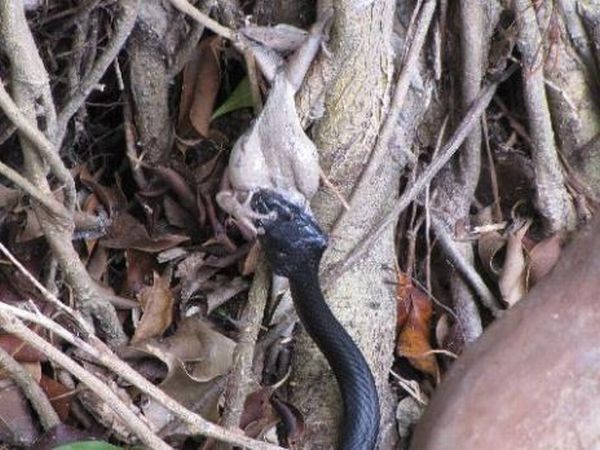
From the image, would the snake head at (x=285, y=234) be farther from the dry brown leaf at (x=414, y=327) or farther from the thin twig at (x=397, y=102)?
the dry brown leaf at (x=414, y=327)

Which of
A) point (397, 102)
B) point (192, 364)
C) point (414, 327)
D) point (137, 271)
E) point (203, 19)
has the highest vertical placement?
point (203, 19)

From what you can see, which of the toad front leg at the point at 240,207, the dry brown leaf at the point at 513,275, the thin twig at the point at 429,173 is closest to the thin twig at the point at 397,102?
the thin twig at the point at 429,173

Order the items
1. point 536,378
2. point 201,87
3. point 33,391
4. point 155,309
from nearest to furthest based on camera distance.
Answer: point 536,378
point 33,391
point 155,309
point 201,87

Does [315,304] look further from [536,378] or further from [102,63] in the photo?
[102,63]

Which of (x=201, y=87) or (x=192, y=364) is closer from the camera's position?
(x=192, y=364)

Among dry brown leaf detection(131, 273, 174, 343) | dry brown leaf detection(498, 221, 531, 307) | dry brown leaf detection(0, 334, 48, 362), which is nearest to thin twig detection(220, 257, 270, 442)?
dry brown leaf detection(131, 273, 174, 343)

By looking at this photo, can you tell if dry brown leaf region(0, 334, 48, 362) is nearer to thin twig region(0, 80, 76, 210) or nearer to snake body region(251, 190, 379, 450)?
thin twig region(0, 80, 76, 210)

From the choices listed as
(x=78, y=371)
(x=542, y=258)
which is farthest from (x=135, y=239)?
(x=542, y=258)

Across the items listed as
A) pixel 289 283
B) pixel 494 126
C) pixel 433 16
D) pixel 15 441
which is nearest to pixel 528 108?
pixel 494 126
